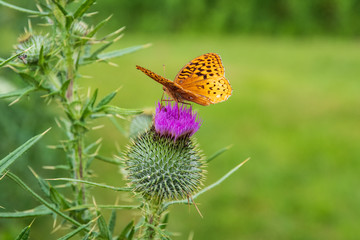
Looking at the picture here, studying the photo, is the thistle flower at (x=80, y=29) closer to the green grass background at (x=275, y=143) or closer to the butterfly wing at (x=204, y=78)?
the green grass background at (x=275, y=143)

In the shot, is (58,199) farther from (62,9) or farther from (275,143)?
(275,143)

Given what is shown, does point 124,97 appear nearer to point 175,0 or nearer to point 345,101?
point 345,101

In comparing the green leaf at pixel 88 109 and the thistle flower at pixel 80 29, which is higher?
the thistle flower at pixel 80 29

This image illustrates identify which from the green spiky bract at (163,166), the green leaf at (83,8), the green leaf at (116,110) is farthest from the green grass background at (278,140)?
the green leaf at (83,8)

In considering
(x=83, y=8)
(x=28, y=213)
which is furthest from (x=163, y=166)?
(x=83, y=8)

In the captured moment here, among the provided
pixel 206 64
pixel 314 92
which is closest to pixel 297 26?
pixel 314 92

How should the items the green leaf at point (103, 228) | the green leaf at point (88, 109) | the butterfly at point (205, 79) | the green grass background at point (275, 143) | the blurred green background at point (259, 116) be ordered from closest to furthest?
the green leaf at point (103, 228)
the green leaf at point (88, 109)
the butterfly at point (205, 79)
the blurred green background at point (259, 116)
the green grass background at point (275, 143)
